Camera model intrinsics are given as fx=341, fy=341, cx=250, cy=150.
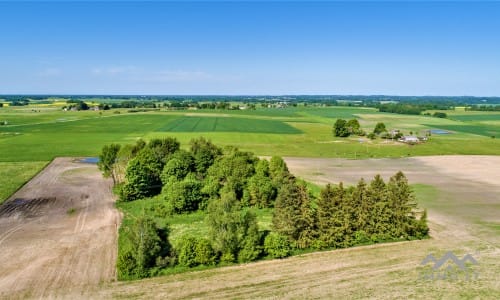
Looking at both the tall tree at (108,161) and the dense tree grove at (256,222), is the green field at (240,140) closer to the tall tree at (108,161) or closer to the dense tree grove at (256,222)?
the tall tree at (108,161)

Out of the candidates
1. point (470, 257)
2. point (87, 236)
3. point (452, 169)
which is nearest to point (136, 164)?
point (87, 236)

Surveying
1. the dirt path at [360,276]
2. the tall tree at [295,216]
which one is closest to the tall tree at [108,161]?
the dirt path at [360,276]

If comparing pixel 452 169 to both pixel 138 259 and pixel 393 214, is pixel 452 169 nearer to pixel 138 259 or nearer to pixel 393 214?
pixel 393 214

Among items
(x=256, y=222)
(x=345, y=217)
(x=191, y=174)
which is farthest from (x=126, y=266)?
(x=191, y=174)

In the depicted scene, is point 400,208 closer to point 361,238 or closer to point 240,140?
point 361,238

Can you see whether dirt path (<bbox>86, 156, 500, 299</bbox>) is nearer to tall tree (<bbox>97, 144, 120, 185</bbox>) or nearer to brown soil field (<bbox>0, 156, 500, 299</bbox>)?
brown soil field (<bbox>0, 156, 500, 299</bbox>)
